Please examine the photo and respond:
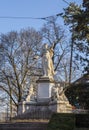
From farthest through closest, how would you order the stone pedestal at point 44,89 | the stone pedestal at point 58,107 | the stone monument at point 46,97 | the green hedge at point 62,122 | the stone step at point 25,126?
the stone pedestal at point 44,89 → the stone monument at point 46,97 → the stone pedestal at point 58,107 → the stone step at point 25,126 → the green hedge at point 62,122

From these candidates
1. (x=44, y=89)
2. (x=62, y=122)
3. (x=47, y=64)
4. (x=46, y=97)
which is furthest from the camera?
(x=47, y=64)

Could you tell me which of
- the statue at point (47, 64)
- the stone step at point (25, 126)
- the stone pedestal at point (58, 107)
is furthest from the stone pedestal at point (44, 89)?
the stone step at point (25, 126)

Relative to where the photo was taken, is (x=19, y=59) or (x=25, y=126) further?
(x=19, y=59)

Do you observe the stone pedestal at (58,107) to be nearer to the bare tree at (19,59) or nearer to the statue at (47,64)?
the statue at (47,64)

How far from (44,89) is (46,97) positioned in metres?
0.69

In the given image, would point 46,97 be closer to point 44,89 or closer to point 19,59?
point 44,89

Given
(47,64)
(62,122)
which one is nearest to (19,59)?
(47,64)

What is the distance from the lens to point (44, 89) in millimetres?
34312

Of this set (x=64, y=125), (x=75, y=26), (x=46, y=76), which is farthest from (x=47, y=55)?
(x=64, y=125)

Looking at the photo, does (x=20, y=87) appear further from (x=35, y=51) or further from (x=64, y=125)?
(x=64, y=125)

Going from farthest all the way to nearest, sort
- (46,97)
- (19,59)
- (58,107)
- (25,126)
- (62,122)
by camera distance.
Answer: (19,59), (46,97), (58,107), (25,126), (62,122)

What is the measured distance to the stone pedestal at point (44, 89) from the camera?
34125 mm

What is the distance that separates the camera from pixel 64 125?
74.3 feet

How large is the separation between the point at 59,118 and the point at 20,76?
88.0 feet
